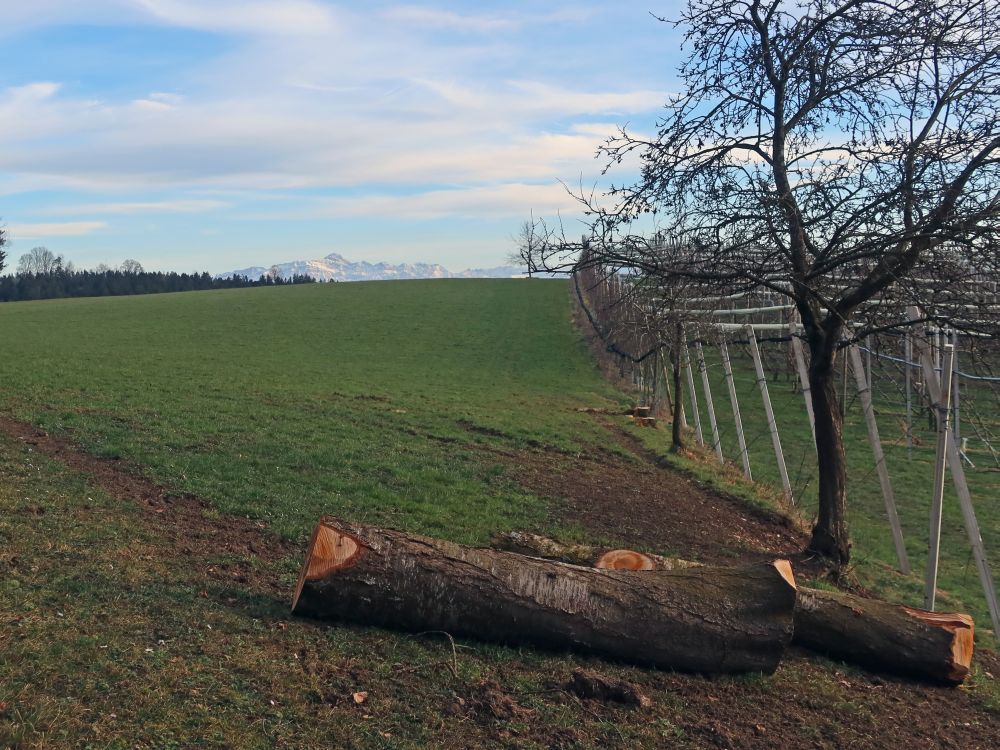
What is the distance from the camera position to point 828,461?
8898 millimetres

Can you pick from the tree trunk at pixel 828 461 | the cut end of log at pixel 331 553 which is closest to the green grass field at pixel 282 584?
the cut end of log at pixel 331 553

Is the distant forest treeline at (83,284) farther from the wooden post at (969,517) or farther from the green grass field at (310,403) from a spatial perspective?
the wooden post at (969,517)

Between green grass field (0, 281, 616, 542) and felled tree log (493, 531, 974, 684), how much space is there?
3343mm

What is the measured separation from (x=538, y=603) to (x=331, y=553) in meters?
1.31

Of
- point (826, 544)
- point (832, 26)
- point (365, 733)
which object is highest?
point (832, 26)

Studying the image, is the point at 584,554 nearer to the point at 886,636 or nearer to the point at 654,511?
the point at 886,636

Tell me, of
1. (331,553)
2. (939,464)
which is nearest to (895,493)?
(939,464)

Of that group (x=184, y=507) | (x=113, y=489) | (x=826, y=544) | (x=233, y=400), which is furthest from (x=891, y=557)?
(x=233, y=400)

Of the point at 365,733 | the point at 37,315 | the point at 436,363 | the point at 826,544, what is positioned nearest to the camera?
the point at 365,733

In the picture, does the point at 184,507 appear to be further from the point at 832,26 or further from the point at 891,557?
the point at 891,557

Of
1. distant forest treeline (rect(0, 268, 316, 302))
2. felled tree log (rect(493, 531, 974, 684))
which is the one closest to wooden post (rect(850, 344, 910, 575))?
felled tree log (rect(493, 531, 974, 684))

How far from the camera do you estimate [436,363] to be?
101 feet

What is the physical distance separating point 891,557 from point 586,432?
23.8 feet

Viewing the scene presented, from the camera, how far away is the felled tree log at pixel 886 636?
5668 mm
